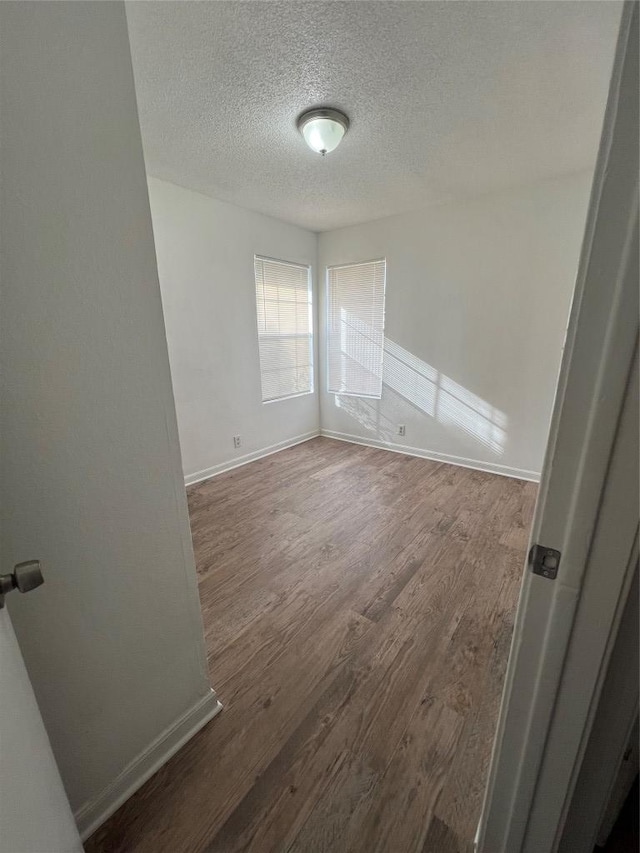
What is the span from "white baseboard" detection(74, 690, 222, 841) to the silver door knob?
0.92 metres

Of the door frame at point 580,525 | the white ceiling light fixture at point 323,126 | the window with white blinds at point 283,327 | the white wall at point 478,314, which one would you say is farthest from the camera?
the window with white blinds at point 283,327

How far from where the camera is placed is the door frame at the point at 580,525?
1.45 feet

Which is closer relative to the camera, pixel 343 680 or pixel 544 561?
pixel 544 561

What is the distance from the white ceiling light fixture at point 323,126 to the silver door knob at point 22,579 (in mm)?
2320

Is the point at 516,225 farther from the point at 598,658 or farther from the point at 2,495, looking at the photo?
the point at 2,495

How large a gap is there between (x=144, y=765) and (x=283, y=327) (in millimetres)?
3647

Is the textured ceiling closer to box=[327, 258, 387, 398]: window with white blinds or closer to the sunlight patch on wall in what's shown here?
box=[327, 258, 387, 398]: window with white blinds

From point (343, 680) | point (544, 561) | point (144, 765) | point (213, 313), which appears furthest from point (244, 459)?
point (544, 561)

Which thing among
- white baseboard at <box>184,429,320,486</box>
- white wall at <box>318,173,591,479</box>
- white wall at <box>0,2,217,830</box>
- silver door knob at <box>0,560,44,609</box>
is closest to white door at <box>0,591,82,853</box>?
silver door knob at <box>0,560,44,609</box>

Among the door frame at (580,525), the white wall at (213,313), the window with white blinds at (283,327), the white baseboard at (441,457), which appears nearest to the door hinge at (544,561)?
the door frame at (580,525)

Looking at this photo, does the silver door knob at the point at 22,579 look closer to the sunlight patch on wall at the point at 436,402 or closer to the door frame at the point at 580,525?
the door frame at the point at 580,525

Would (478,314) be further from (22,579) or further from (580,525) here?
(22,579)

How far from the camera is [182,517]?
1086 millimetres

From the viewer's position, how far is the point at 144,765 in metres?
1.09
